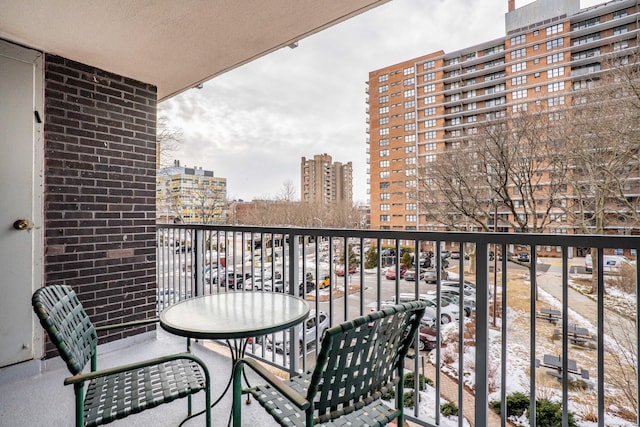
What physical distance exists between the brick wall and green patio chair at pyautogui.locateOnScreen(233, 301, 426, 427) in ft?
7.80

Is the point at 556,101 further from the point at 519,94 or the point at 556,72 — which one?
the point at 519,94

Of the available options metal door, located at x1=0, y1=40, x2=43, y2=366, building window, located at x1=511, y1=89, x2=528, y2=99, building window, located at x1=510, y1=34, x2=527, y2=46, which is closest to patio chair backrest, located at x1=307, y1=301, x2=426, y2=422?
metal door, located at x1=0, y1=40, x2=43, y2=366

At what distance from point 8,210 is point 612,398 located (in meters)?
11.6

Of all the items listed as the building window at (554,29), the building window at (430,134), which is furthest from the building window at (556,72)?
the building window at (430,134)

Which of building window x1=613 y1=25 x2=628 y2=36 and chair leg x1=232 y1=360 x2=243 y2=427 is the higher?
building window x1=613 y1=25 x2=628 y2=36

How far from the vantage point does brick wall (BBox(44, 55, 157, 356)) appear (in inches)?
102

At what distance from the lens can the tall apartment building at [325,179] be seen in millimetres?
55031

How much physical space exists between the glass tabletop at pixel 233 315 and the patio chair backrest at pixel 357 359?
18.6 inches

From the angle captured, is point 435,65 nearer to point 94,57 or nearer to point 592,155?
point 592,155

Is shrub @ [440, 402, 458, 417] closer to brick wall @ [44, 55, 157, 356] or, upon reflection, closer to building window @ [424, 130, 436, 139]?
brick wall @ [44, 55, 157, 356]

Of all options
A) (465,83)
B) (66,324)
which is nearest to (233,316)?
(66,324)

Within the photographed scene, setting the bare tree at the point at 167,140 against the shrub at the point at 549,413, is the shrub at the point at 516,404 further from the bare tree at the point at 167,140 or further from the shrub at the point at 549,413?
the bare tree at the point at 167,140

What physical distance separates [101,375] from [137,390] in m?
0.33

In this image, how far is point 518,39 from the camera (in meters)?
31.7
